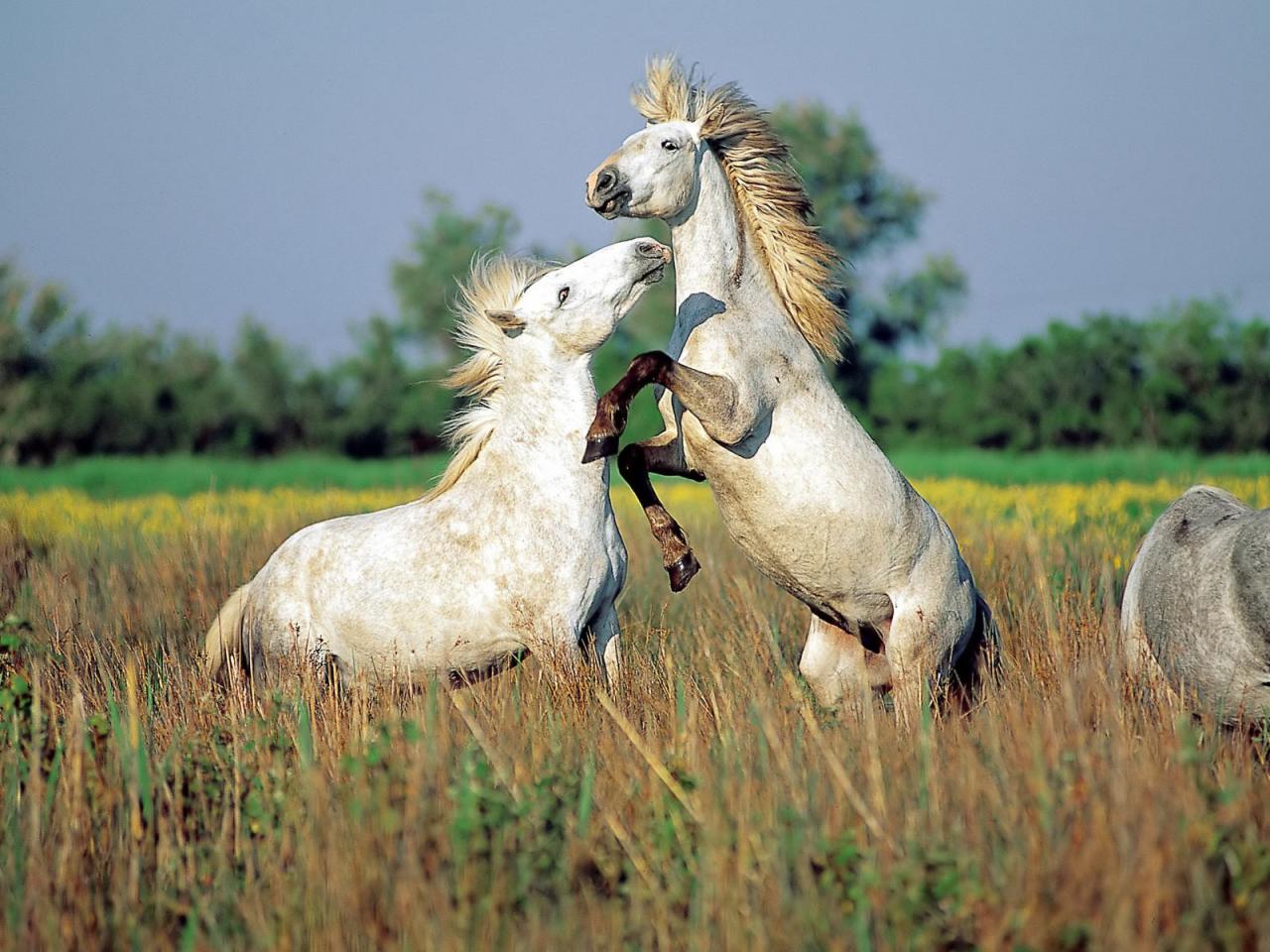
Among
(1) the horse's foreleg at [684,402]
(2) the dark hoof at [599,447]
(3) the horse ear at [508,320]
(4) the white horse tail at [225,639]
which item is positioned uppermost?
(3) the horse ear at [508,320]

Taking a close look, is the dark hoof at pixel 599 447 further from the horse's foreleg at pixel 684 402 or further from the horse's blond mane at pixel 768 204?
the horse's blond mane at pixel 768 204

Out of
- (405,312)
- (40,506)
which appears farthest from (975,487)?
(405,312)

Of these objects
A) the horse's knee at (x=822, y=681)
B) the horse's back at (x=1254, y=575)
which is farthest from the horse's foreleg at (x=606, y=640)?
the horse's back at (x=1254, y=575)

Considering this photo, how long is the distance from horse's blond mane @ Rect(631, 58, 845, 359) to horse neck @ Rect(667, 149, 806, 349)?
0.11 m

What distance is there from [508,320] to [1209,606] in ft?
10.4

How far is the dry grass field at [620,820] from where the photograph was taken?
2.84 metres

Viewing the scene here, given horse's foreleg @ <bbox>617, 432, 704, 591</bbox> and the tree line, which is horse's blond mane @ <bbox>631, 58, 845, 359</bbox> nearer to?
horse's foreleg @ <bbox>617, 432, 704, 591</bbox>

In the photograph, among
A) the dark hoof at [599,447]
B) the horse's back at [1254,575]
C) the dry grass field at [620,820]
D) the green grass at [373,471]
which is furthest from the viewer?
the green grass at [373,471]

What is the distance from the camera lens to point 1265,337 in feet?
100

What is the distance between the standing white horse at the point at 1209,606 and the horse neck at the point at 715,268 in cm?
184

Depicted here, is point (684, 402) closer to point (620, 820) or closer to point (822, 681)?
point (822, 681)

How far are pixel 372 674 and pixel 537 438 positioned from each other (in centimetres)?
131

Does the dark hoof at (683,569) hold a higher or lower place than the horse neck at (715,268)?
lower

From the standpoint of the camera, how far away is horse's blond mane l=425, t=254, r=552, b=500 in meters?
5.86
